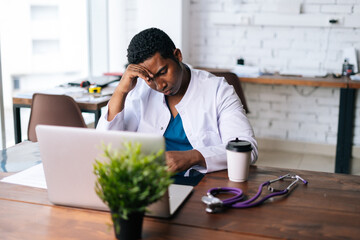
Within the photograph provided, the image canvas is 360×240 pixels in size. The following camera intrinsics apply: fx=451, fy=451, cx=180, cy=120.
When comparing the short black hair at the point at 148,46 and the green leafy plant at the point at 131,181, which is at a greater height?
the short black hair at the point at 148,46

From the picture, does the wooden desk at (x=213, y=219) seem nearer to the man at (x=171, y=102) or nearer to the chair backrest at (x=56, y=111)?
the man at (x=171, y=102)

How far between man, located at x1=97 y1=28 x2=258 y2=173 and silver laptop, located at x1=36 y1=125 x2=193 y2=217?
0.60 meters

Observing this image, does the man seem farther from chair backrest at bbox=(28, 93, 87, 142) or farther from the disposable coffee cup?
chair backrest at bbox=(28, 93, 87, 142)

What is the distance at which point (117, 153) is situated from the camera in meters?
1.01

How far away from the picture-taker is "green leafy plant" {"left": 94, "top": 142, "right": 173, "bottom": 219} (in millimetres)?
970

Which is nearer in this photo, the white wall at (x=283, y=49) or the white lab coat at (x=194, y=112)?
the white lab coat at (x=194, y=112)

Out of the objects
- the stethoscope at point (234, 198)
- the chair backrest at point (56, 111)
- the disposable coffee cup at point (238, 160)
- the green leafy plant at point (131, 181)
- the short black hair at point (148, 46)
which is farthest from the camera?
the chair backrest at point (56, 111)

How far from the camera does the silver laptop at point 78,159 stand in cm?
109

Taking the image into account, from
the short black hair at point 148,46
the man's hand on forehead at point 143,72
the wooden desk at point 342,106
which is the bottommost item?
the wooden desk at point 342,106

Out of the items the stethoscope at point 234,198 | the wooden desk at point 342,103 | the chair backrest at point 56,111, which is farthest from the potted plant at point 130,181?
the wooden desk at point 342,103

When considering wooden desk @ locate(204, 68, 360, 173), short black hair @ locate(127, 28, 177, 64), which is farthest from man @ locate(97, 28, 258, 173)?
wooden desk @ locate(204, 68, 360, 173)

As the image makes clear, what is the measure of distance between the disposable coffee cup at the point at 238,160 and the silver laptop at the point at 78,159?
9.2 inches

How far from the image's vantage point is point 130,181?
978mm

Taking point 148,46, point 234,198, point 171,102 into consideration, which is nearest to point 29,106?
point 171,102
